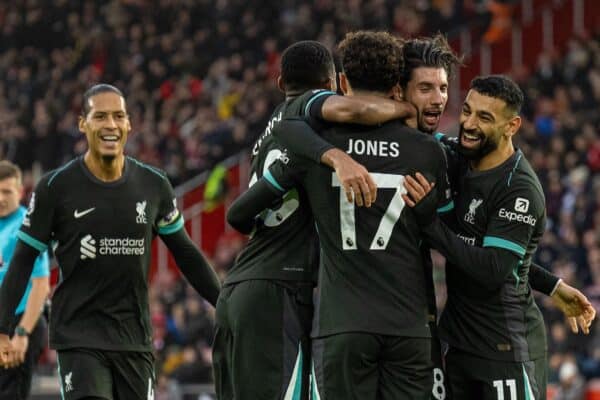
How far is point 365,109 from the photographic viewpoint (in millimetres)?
6422

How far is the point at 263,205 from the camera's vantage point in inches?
271

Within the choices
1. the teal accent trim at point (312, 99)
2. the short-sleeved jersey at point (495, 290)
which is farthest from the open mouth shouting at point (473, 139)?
the teal accent trim at point (312, 99)

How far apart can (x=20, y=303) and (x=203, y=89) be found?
51.4 ft

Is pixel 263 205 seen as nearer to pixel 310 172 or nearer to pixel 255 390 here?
pixel 310 172

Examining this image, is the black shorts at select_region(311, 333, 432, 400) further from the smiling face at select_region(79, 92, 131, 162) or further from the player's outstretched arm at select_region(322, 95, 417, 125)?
the smiling face at select_region(79, 92, 131, 162)

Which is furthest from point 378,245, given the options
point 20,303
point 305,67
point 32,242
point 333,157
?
point 20,303

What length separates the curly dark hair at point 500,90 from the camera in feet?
23.2

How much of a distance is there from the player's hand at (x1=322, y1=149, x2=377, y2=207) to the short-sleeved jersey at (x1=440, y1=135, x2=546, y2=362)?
2.89 feet

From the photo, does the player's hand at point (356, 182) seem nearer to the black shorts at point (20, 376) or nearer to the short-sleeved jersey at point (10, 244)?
the short-sleeved jersey at point (10, 244)

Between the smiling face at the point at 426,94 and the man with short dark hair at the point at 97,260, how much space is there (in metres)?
1.88

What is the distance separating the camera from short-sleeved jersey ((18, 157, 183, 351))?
25.5 ft

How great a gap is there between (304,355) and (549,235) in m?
10.6

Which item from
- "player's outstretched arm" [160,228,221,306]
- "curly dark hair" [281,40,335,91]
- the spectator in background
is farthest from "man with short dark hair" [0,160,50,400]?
the spectator in background

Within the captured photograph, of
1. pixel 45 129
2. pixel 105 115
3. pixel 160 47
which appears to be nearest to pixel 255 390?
pixel 105 115
